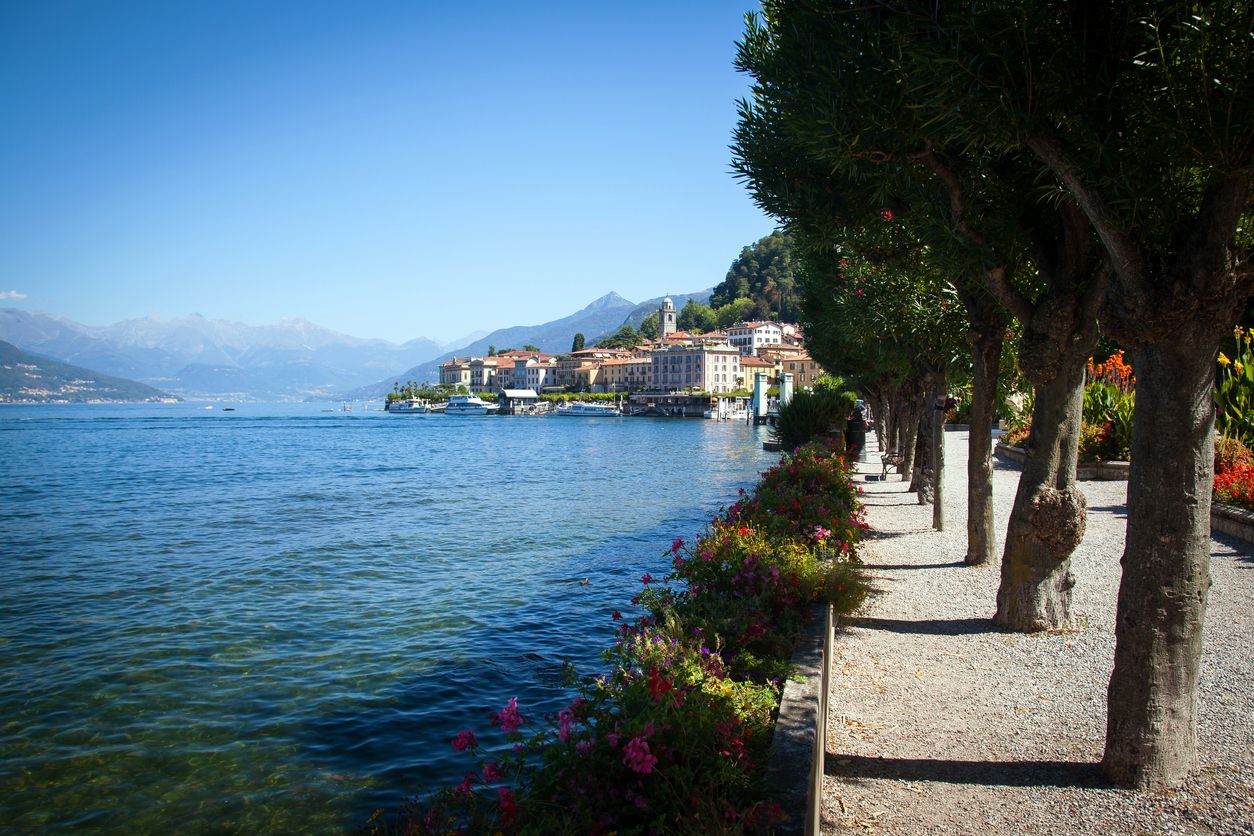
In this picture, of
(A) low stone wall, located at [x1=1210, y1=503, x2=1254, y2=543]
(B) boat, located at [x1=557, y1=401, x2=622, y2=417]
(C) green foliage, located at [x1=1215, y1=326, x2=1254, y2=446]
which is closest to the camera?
(A) low stone wall, located at [x1=1210, y1=503, x2=1254, y2=543]

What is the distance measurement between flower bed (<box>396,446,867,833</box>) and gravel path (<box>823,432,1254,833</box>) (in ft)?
2.39

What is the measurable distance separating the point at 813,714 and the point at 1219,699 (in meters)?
3.72

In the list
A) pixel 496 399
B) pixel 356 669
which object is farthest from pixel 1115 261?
pixel 496 399

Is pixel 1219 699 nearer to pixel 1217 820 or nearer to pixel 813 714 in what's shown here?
pixel 1217 820

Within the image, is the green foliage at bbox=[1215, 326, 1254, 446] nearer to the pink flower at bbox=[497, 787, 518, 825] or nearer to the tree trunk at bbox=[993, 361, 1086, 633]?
the tree trunk at bbox=[993, 361, 1086, 633]

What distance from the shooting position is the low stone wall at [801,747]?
3.97 m

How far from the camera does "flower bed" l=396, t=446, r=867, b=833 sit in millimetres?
4020

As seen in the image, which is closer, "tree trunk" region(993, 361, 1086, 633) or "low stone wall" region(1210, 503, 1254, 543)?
"tree trunk" region(993, 361, 1086, 633)

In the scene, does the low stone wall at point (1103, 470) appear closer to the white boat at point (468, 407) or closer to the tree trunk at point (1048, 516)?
the tree trunk at point (1048, 516)

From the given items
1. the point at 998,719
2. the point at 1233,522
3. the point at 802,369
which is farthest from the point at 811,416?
the point at 802,369

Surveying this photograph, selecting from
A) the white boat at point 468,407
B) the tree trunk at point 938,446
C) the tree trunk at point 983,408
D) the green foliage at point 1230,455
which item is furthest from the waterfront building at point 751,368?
the tree trunk at point 983,408

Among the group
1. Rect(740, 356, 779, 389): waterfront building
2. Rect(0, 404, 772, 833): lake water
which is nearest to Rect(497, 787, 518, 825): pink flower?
Rect(0, 404, 772, 833): lake water

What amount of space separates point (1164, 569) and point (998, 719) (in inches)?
80.8

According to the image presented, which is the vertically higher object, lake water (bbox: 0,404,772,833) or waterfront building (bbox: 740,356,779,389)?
waterfront building (bbox: 740,356,779,389)
